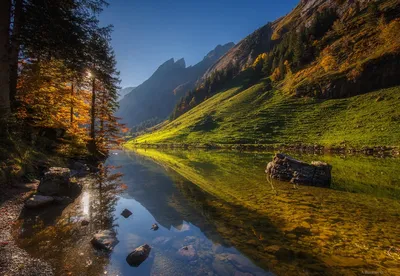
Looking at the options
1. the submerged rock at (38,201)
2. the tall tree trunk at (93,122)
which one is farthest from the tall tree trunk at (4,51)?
the tall tree trunk at (93,122)

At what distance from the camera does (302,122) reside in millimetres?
65125

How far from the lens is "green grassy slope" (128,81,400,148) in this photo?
156 feet

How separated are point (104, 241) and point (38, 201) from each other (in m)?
4.71

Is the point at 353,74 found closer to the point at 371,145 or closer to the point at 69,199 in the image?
the point at 371,145

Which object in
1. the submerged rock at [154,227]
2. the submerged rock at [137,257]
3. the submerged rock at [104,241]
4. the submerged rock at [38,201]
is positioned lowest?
the submerged rock at [154,227]

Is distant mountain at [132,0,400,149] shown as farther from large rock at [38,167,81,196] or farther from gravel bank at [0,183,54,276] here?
gravel bank at [0,183,54,276]

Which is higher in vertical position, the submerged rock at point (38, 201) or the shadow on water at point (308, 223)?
the submerged rock at point (38, 201)

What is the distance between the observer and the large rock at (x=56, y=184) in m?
10.6

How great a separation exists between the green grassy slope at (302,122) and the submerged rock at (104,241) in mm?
49428

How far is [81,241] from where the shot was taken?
679 centimetres

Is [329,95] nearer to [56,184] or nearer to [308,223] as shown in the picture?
[308,223]

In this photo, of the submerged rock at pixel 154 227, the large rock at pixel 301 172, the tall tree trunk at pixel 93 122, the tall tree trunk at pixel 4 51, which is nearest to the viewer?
the submerged rock at pixel 154 227

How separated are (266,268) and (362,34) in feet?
346

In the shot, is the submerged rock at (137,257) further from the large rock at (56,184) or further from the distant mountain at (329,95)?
the distant mountain at (329,95)
